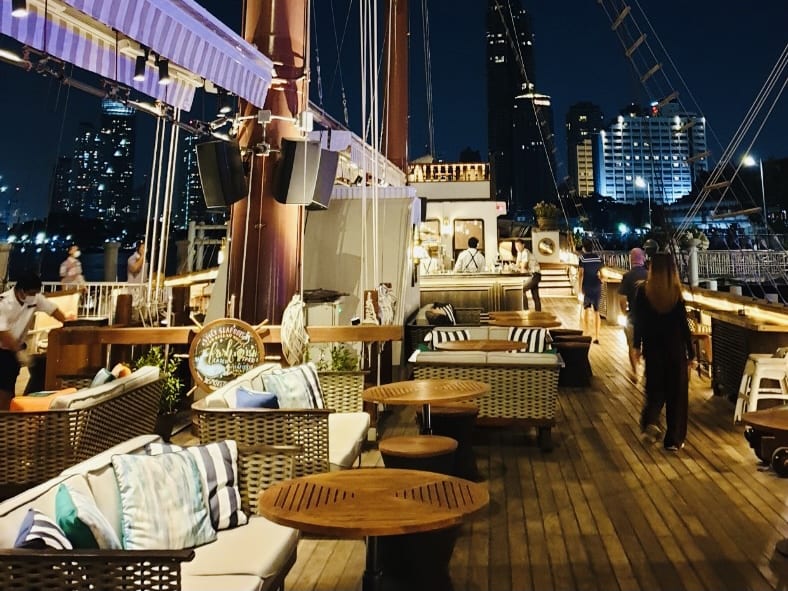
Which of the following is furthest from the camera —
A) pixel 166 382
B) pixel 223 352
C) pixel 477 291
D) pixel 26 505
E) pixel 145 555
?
pixel 477 291

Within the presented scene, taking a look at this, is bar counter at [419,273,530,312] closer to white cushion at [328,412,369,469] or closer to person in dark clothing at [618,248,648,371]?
person in dark clothing at [618,248,648,371]

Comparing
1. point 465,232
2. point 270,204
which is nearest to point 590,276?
point 270,204

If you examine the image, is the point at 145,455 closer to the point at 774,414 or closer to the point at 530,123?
the point at 774,414

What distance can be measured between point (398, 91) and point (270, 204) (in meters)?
11.0

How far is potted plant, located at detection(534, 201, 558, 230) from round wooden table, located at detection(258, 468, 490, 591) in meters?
21.7

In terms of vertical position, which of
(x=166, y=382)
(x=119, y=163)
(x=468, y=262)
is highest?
(x=119, y=163)

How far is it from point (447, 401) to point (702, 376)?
17.3ft

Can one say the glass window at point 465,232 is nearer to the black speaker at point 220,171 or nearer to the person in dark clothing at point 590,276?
the person in dark clothing at point 590,276

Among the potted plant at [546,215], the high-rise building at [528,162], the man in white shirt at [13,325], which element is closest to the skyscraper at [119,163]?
the man in white shirt at [13,325]

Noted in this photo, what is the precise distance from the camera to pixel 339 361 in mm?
5004

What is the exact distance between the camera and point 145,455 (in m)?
2.09

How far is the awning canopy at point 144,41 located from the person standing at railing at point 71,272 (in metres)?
6.44

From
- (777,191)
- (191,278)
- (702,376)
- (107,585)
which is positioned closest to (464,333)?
(702,376)

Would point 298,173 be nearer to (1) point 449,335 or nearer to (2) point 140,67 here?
(2) point 140,67
